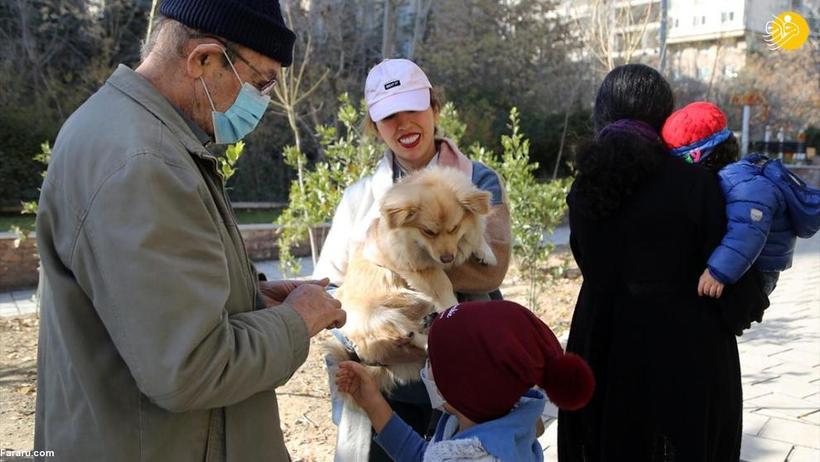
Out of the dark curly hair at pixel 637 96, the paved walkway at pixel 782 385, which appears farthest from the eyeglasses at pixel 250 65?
the paved walkway at pixel 782 385

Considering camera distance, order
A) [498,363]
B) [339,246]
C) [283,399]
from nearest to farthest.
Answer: [498,363] < [339,246] < [283,399]

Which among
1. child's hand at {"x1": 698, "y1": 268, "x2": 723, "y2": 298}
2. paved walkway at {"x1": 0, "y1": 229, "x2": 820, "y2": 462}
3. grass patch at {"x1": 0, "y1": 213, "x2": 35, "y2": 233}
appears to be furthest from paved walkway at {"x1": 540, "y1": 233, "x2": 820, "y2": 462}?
grass patch at {"x1": 0, "y1": 213, "x2": 35, "y2": 233}

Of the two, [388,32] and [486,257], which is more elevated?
[388,32]

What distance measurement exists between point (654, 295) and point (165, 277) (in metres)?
2.15

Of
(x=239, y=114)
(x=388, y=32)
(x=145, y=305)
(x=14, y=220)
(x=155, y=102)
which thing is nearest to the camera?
(x=145, y=305)

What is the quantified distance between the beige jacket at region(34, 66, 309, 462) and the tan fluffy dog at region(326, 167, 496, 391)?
0.88 metres

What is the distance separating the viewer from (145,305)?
1517 mm

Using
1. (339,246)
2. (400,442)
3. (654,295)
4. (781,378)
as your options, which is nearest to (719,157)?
(654,295)

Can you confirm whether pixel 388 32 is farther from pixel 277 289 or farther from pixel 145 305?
pixel 145 305

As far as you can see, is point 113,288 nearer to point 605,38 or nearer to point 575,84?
point 605,38

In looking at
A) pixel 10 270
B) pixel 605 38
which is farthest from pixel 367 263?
pixel 605 38

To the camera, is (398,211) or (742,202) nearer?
(398,211)

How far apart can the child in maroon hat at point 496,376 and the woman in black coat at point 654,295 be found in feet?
3.55

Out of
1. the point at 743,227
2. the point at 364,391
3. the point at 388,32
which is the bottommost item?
the point at 364,391
